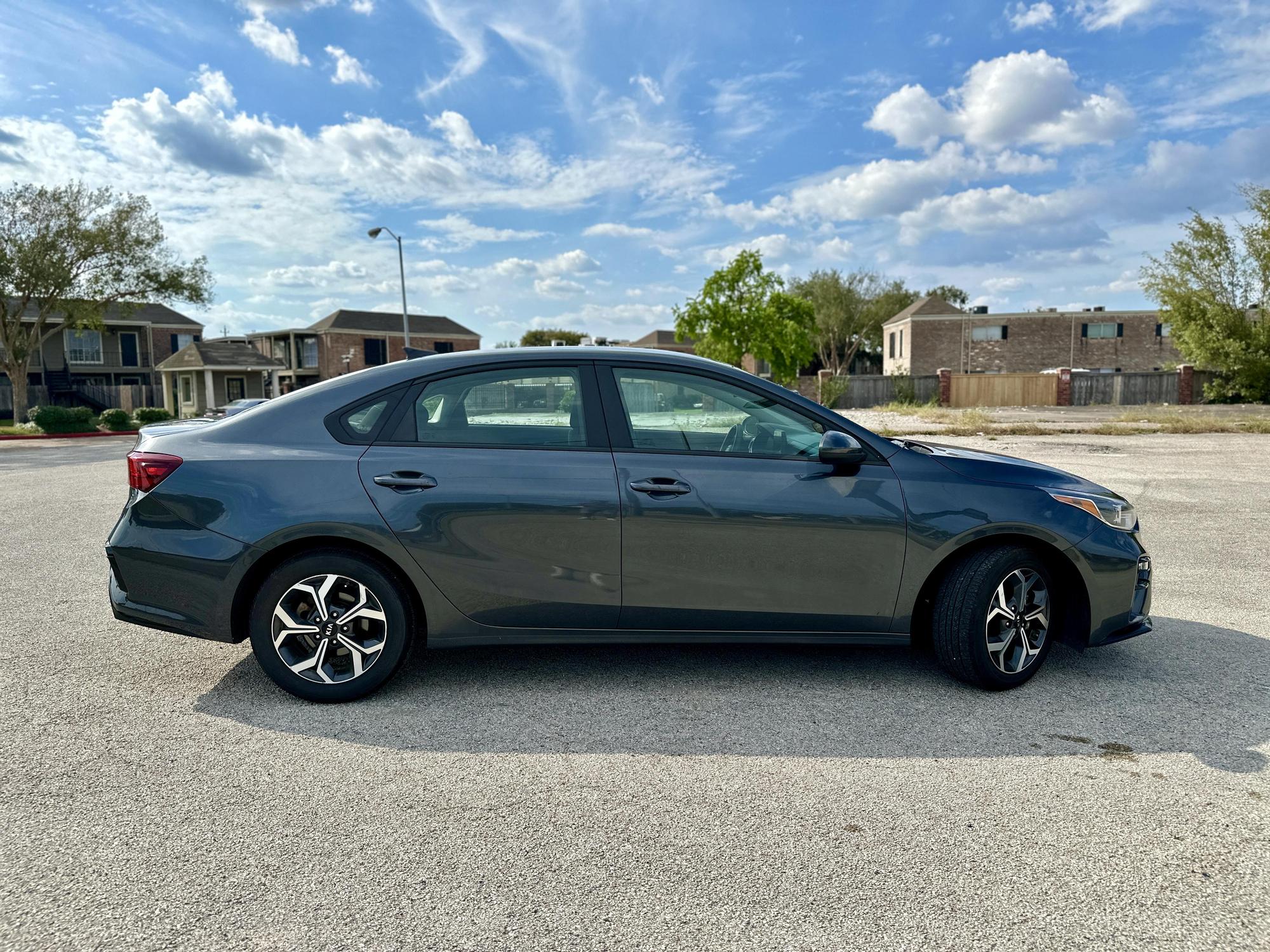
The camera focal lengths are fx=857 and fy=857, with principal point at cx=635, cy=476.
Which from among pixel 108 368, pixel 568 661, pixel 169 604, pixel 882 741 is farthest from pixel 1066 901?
pixel 108 368

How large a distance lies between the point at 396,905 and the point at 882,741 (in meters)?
2.04

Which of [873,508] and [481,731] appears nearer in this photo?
[481,731]

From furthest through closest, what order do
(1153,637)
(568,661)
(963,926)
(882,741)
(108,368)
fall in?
(108,368) < (1153,637) < (568,661) < (882,741) < (963,926)

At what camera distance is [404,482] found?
3.89m

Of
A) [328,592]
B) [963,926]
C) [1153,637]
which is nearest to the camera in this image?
[963,926]

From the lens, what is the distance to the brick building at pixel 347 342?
6581 cm

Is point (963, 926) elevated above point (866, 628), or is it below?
below

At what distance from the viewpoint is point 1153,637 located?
5.04 metres

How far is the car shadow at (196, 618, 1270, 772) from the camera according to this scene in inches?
140

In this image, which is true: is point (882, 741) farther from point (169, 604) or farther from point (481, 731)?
point (169, 604)

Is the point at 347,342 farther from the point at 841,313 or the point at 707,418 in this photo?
the point at 707,418

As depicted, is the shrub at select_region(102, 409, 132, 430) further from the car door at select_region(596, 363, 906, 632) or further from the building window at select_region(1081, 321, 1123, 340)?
the building window at select_region(1081, 321, 1123, 340)

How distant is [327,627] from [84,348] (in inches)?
2260

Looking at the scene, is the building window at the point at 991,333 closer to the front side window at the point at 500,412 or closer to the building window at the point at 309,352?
the building window at the point at 309,352
